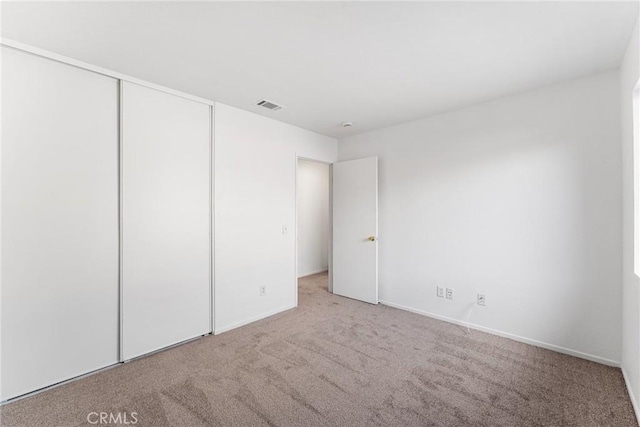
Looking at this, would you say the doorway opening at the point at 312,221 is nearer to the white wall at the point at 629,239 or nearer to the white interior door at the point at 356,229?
the white interior door at the point at 356,229

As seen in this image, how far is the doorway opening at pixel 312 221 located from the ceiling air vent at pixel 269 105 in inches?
89.2

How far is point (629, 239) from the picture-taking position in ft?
6.58

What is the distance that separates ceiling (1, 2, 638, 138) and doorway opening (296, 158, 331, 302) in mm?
2935

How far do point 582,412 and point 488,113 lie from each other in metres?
2.59

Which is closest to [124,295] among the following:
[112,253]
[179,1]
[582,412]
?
[112,253]

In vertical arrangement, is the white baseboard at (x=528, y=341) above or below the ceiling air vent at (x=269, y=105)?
below

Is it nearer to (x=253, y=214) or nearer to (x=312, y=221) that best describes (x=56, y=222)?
(x=253, y=214)

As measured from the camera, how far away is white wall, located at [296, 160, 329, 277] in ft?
18.3

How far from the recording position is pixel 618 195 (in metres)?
2.27

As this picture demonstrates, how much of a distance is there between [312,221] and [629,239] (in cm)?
449

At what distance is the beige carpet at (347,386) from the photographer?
1757 mm

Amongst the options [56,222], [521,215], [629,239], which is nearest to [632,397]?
[629,239]

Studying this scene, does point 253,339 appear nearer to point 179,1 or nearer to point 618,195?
point 179,1

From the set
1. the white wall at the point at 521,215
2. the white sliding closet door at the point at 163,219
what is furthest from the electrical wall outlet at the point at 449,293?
the white sliding closet door at the point at 163,219
